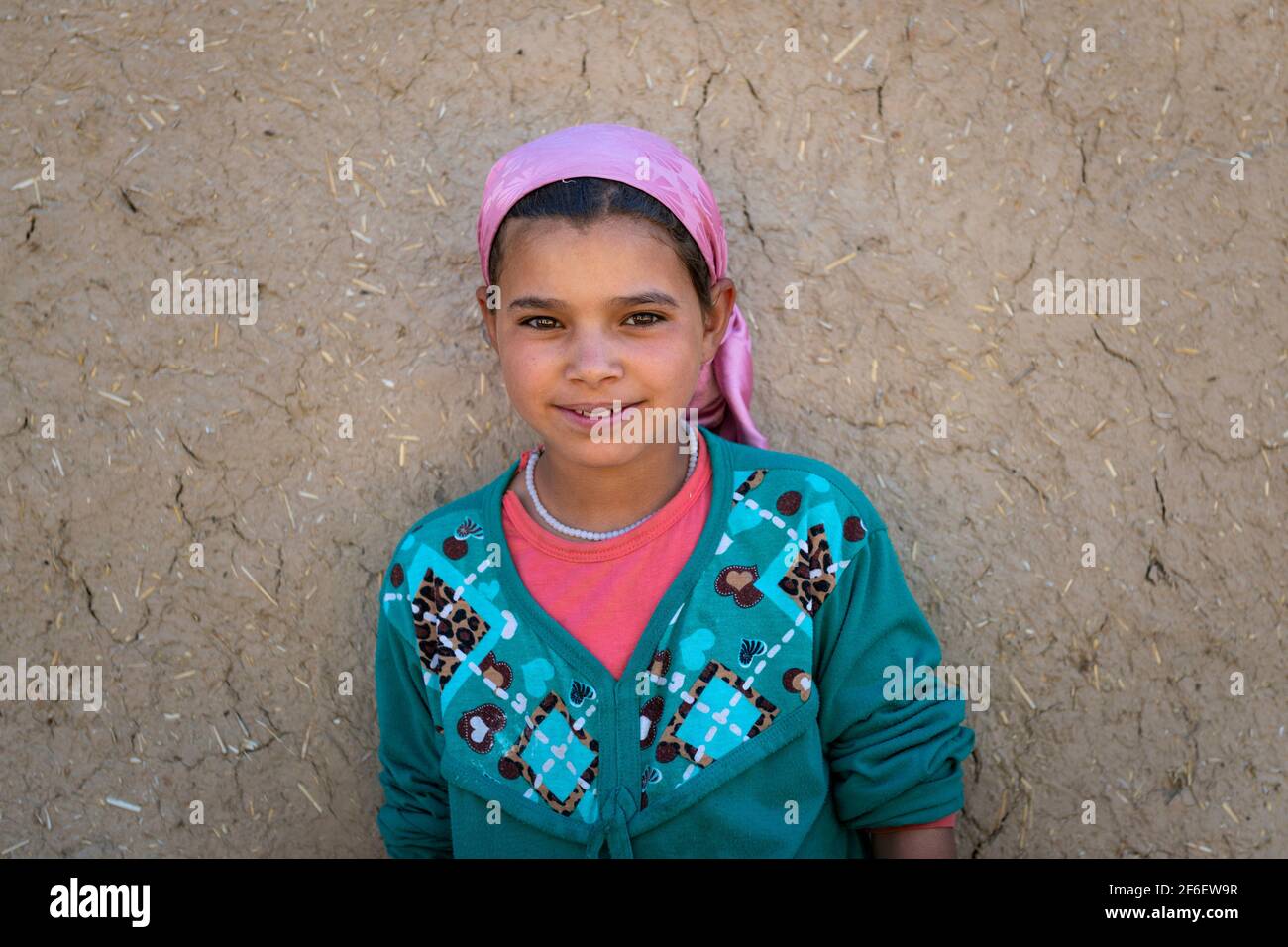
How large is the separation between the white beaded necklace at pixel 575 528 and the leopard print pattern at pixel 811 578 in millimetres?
273

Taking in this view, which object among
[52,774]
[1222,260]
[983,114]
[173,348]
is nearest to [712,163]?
[983,114]

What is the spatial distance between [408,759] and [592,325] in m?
0.94

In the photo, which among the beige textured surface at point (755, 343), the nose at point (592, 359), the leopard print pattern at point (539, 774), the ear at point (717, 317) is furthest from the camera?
the beige textured surface at point (755, 343)

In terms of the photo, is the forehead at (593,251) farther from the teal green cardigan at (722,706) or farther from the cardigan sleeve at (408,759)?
the cardigan sleeve at (408,759)

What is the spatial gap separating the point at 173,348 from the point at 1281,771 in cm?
251

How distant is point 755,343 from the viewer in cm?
266

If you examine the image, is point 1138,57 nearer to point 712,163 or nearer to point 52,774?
point 712,163

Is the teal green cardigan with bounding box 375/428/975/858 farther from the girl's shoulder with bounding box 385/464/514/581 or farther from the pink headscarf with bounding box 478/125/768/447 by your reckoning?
the pink headscarf with bounding box 478/125/768/447

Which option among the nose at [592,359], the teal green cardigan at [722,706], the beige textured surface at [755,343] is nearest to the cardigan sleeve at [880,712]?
the teal green cardigan at [722,706]

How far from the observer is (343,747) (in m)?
2.67

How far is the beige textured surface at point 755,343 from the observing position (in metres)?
2.53

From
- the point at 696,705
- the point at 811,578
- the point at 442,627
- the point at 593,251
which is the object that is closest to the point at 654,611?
the point at 696,705
